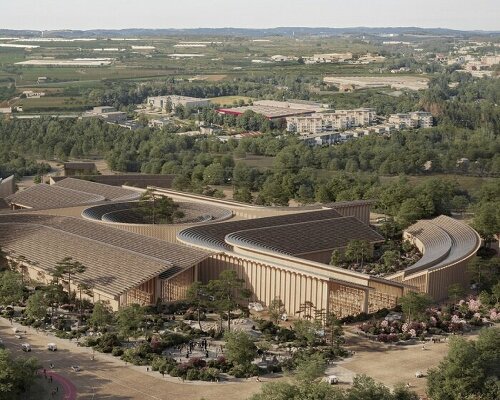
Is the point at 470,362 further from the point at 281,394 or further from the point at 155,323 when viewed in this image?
the point at 155,323

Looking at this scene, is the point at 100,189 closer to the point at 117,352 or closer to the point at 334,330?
the point at 117,352

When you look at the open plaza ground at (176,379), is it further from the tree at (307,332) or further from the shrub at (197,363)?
the tree at (307,332)

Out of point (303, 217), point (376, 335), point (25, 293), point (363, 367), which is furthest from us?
point (303, 217)

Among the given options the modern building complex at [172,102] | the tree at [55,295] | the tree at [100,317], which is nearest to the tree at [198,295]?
the tree at [100,317]

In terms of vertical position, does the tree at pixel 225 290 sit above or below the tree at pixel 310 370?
below

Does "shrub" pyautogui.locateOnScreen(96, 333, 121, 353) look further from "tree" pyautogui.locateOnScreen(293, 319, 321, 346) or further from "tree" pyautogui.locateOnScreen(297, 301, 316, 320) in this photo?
"tree" pyautogui.locateOnScreen(297, 301, 316, 320)

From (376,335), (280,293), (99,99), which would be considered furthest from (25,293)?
(99,99)
